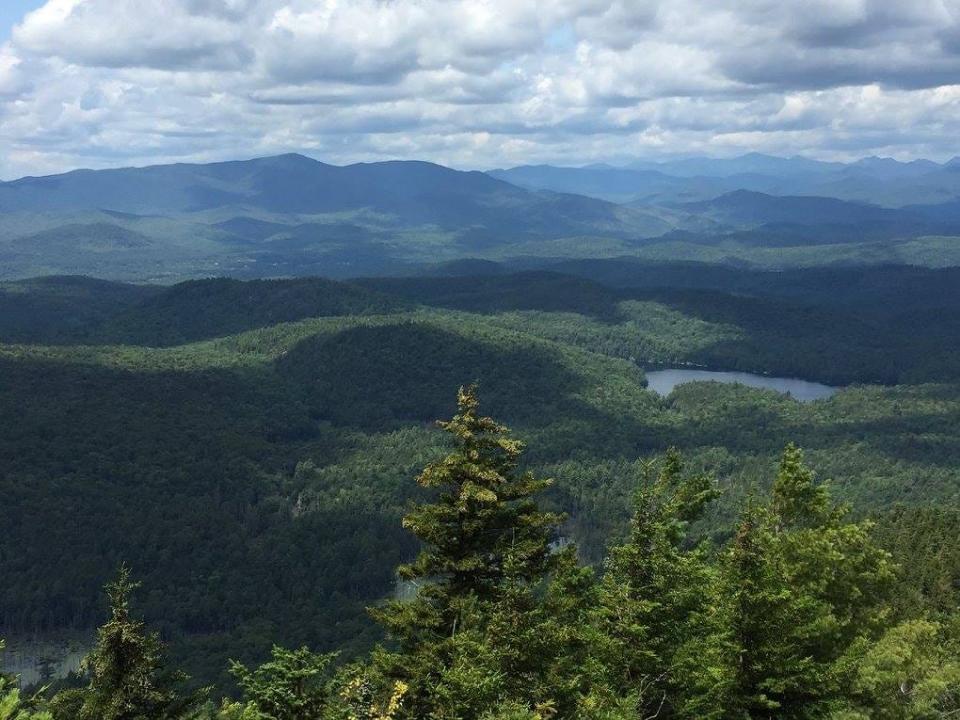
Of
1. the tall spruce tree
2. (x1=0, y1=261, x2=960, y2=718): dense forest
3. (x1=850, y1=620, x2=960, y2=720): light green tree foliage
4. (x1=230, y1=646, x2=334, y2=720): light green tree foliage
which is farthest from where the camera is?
(x1=850, y1=620, x2=960, y2=720): light green tree foliage

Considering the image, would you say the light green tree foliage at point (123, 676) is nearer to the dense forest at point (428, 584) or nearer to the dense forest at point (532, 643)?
the dense forest at point (532, 643)

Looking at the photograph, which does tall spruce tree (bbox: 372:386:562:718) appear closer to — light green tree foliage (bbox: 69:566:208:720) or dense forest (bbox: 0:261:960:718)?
dense forest (bbox: 0:261:960:718)

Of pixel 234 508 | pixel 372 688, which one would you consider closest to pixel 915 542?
pixel 372 688

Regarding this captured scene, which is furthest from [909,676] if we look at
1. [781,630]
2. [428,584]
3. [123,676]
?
[123,676]

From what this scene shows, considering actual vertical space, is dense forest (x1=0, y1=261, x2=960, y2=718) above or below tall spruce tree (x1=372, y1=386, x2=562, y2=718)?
below

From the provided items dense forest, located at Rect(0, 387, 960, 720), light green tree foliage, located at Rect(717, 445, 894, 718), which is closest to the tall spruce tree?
dense forest, located at Rect(0, 387, 960, 720)
